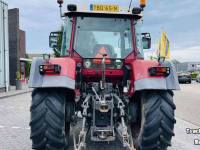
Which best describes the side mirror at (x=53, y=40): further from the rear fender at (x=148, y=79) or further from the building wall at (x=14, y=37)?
the building wall at (x=14, y=37)

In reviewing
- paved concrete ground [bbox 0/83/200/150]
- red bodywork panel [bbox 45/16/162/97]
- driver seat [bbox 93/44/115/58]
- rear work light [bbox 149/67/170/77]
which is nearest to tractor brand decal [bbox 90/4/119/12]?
red bodywork panel [bbox 45/16/162/97]

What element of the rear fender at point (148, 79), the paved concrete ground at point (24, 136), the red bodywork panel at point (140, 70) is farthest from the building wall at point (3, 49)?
the rear fender at point (148, 79)

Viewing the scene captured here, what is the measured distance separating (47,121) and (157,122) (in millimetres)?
1627

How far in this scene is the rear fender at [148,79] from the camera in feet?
9.75

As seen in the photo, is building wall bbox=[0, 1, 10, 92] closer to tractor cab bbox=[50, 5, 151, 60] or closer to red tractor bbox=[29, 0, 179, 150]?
red tractor bbox=[29, 0, 179, 150]

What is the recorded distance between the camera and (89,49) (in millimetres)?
3803

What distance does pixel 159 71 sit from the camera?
304 cm

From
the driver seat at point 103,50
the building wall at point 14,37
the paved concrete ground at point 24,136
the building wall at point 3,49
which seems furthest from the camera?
the building wall at point 14,37

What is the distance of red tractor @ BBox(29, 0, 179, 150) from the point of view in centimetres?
297

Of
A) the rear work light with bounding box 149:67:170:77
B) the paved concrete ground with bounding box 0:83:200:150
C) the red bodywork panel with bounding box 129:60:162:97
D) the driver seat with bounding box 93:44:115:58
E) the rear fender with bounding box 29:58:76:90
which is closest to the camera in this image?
the rear fender with bounding box 29:58:76:90

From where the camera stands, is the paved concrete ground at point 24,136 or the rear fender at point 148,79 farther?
the paved concrete ground at point 24,136

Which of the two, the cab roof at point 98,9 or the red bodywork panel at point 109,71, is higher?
the cab roof at point 98,9

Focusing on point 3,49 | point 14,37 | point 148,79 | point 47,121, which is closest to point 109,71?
point 148,79

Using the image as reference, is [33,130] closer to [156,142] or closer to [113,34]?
[156,142]
